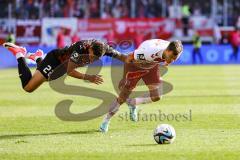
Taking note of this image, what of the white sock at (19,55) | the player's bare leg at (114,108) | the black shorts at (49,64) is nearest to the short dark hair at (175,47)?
the player's bare leg at (114,108)

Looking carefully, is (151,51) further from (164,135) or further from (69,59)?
(164,135)

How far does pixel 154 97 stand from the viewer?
44.1ft

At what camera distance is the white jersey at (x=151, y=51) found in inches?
487

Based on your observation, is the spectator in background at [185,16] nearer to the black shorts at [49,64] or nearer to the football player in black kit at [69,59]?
the football player in black kit at [69,59]

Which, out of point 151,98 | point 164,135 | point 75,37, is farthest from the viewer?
point 75,37

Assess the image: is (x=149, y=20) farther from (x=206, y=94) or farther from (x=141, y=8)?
(x=206, y=94)

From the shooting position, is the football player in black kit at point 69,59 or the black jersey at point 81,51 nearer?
the football player in black kit at point 69,59

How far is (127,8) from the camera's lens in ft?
144

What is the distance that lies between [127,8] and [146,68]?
3073 cm

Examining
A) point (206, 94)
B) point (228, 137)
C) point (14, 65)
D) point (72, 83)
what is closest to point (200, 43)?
point (14, 65)

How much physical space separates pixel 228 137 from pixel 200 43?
94.8 ft

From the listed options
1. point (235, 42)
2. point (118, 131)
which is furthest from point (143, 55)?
point (235, 42)

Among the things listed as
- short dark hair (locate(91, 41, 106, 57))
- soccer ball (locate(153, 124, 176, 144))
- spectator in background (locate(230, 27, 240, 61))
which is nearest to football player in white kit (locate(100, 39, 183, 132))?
short dark hair (locate(91, 41, 106, 57))

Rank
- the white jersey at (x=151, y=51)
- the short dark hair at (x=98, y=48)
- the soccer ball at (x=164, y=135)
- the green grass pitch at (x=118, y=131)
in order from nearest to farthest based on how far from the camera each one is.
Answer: the green grass pitch at (x=118, y=131) < the soccer ball at (x=164, y=135) < the white jersey at (x=151, y=51) < the short dark hair at (x=98, y=48)
